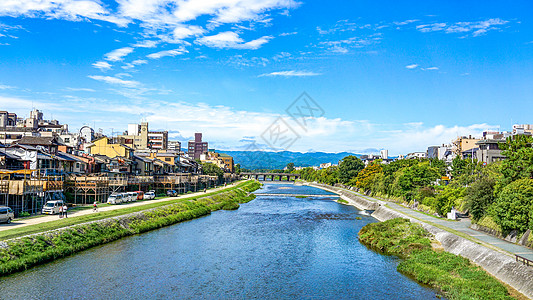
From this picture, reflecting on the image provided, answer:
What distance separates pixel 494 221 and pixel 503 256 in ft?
27.7

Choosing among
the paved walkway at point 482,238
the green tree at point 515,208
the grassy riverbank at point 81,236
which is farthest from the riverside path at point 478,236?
the grassy riverbank at point 81,236

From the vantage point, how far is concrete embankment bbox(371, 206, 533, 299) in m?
19.9

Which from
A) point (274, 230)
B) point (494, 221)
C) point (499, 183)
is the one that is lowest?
point (274, 230)

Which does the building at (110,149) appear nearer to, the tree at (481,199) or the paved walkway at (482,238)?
the paved walkway at (482,238)

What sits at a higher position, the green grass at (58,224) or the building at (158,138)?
the building at (158,138)

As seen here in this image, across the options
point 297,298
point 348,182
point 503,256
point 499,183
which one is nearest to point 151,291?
point 297,298

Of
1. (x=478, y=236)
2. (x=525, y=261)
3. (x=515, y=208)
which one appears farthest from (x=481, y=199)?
(x=525, y=261)

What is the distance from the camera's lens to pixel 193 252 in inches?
1260

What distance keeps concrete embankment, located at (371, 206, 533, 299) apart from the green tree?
324 centimetres

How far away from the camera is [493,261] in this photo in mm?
23344

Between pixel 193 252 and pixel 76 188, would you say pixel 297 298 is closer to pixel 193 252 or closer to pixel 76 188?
pixel 193 252

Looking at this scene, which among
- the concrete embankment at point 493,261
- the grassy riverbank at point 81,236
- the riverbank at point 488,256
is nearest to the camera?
the concrete embankment at point 493,261

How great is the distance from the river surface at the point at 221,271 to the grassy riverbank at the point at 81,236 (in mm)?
728

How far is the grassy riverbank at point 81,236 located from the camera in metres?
24.4
